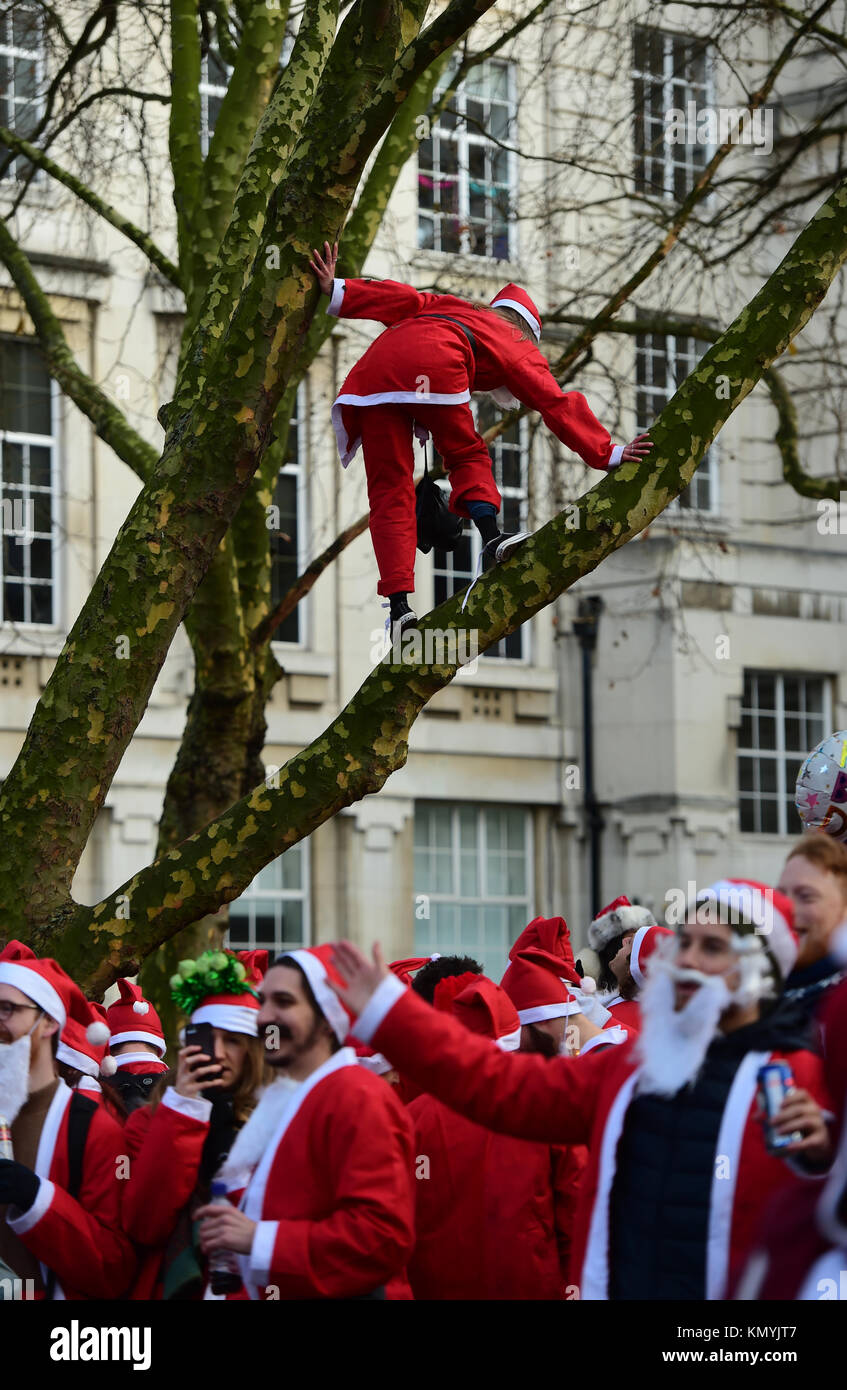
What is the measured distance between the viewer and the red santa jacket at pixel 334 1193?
3.87 metres

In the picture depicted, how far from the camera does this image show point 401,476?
6.56 m

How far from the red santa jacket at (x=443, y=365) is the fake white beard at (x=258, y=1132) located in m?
2.72

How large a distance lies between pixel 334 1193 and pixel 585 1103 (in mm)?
537

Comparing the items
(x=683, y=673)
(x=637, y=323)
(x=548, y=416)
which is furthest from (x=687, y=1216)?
(x=683, y=673)

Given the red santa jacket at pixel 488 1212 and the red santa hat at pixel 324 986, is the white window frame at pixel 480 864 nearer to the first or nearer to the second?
the red santa jacket at pixel 488 1212

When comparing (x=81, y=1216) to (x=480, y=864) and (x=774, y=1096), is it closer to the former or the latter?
(x=774, y=1096)

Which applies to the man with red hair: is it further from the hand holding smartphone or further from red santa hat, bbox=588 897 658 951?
red santa hat, bbox=588 897 658 951

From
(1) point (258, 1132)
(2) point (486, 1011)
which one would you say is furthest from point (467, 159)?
(1) point (258, 1132)

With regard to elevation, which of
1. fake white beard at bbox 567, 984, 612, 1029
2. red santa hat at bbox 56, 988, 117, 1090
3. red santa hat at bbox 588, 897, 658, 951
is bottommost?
red santa hat at bbox 56, 988, 117, 1090

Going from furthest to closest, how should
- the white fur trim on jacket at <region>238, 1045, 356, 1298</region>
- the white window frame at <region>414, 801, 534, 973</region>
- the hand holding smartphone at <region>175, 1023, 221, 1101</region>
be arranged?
1. the white window frame at <region>414, 801, 534, 973</region>
2. the hand holding smartphone at <region>175, 1023, 221, 1101</region>
3. the white fur trim on jacket at <region>238, 1045, 356, 1298</region>

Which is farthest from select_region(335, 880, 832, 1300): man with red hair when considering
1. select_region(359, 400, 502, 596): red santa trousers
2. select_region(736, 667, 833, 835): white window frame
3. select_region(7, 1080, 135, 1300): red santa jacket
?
select_region(736, 667, 833, 835): white window frame

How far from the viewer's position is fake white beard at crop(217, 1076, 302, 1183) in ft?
13.5

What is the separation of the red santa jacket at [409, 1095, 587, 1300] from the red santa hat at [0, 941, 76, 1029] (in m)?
1.10

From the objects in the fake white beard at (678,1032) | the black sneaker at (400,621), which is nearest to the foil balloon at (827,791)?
the black sneaker at (400,621)
